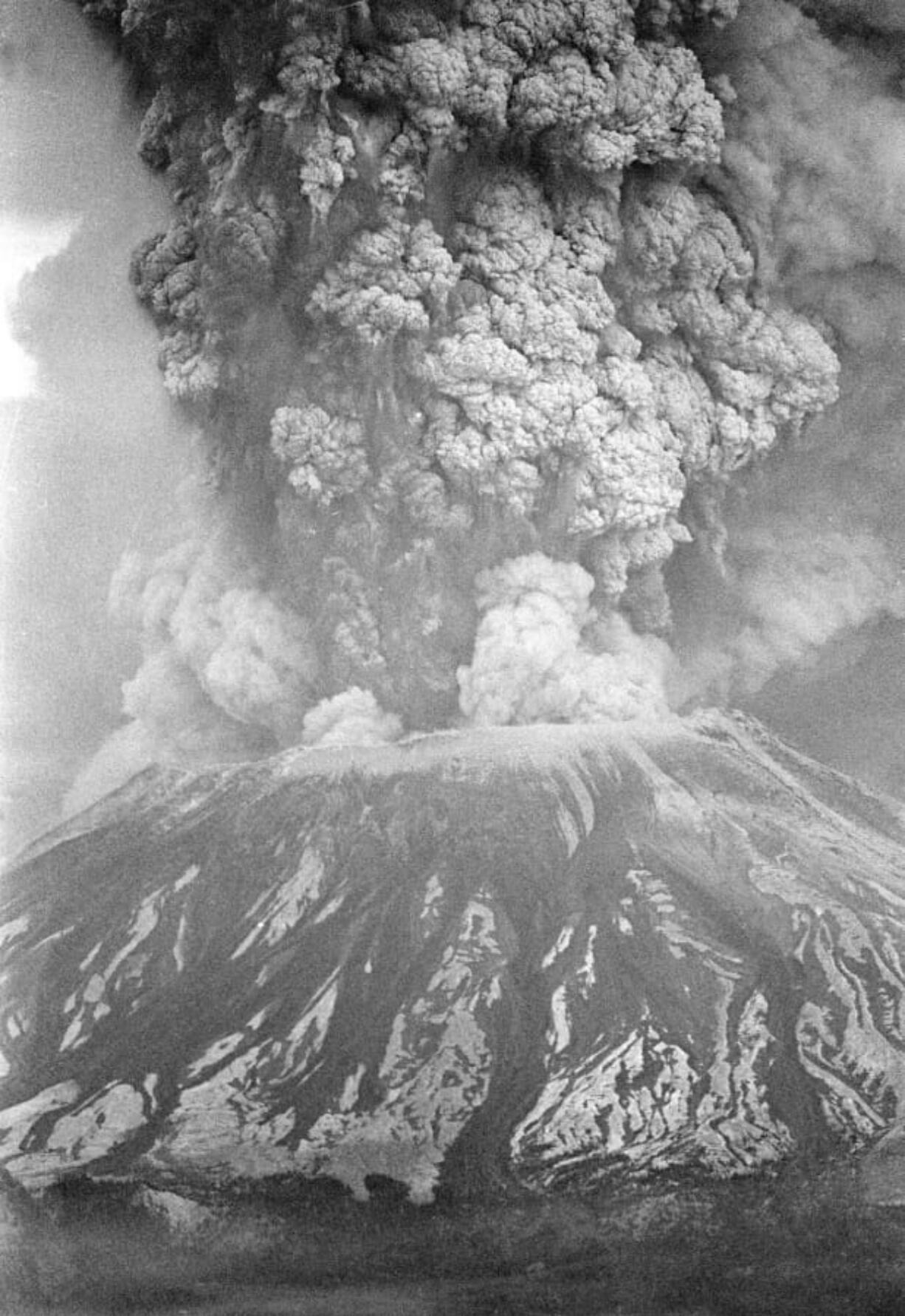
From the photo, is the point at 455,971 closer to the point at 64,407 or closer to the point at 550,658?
the point at 550,658

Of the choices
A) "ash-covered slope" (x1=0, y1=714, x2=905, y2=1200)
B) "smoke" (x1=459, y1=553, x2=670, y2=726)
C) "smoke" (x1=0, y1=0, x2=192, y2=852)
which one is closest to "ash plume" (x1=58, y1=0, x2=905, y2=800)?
"smoke" (x1=459, y1=553, x2=670, y2=726)

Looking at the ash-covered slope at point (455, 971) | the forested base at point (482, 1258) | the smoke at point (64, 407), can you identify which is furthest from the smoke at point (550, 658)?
the forested base at point (482, 1258)

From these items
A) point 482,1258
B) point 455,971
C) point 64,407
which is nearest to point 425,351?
point 64,407

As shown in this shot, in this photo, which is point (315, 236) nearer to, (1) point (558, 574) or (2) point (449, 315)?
(2) point (449, 315)

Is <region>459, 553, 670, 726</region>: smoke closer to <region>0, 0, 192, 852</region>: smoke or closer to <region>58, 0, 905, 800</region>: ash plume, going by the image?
<region>58, 0, 905, 800</region>: ash plume

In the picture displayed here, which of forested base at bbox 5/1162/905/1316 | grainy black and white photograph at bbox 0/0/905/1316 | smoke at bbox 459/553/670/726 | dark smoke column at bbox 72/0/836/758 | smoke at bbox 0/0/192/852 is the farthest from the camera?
smoke at bbox 459/553/670/726

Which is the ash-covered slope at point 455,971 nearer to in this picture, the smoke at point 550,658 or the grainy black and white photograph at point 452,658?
the grainy black and white photograph at point 452,658

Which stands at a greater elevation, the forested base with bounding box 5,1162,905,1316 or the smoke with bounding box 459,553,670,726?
the smoke with bounding box 459,553,670,726
